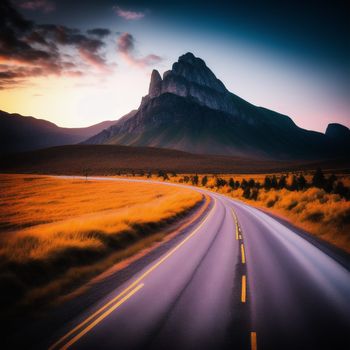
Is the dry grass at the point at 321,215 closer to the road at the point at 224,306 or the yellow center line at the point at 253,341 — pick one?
the road at the point at 224,306

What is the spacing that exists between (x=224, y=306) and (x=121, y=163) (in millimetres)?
137821

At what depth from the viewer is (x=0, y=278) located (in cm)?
612

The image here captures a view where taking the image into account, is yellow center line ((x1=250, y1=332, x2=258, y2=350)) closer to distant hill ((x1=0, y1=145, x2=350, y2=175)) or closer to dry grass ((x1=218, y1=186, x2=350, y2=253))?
dry grass ((x1=218, y1=186, x2=350, y2=253))

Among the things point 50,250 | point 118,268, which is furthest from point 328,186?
point 50,250

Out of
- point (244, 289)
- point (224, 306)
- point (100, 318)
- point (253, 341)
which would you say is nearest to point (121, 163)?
point (244, 289)

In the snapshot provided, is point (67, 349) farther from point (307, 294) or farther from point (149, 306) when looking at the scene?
point (307, 294)

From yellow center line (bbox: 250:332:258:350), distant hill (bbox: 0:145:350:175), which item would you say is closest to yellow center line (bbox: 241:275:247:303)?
yellow center line (bbox: 250:332:258:350)

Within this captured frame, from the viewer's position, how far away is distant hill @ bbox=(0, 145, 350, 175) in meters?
126

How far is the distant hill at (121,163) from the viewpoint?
12562cm

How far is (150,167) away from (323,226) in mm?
119166

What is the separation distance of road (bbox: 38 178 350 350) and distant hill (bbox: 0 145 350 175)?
110333mm

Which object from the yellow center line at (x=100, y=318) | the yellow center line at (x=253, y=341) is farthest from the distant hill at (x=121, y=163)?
the yellow center line at (x=253, y=341)

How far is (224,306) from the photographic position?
579cm

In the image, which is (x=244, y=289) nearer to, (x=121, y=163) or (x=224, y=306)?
(x=224, y=306)
